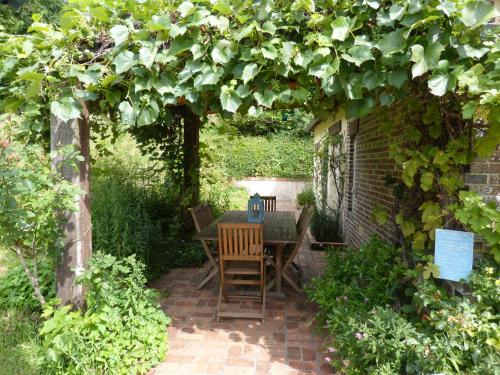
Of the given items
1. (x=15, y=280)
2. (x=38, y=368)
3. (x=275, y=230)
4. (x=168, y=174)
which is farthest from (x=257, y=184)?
(x=38, y=368)

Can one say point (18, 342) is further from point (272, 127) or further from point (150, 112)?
→ point (272, 127)

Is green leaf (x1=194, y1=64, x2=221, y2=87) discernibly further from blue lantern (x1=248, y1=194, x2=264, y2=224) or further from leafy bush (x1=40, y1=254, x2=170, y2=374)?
blue lantern (x1=248, y1=194, x2=264, y2=224)

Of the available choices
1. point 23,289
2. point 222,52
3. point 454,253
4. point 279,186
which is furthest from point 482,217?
point 279,186

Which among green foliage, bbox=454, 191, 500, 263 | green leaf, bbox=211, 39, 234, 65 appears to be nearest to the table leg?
green foliage, bbox=454, 191, 500, 263

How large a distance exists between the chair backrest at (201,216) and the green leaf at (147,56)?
2.52m

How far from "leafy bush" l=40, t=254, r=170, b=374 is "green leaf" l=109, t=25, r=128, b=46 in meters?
1.50

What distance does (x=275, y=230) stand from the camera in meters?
4.46

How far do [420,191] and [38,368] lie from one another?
3142mm

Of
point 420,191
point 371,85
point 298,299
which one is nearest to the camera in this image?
point 371,85

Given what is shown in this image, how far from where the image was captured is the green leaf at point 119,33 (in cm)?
209

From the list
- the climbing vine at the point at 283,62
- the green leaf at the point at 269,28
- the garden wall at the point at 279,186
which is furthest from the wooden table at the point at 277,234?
the garden wall at the point at 279,186

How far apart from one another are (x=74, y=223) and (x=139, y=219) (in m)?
1.92

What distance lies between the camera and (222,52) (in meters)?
2.12

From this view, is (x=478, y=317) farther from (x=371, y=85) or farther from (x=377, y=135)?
(x=377, y=135)
